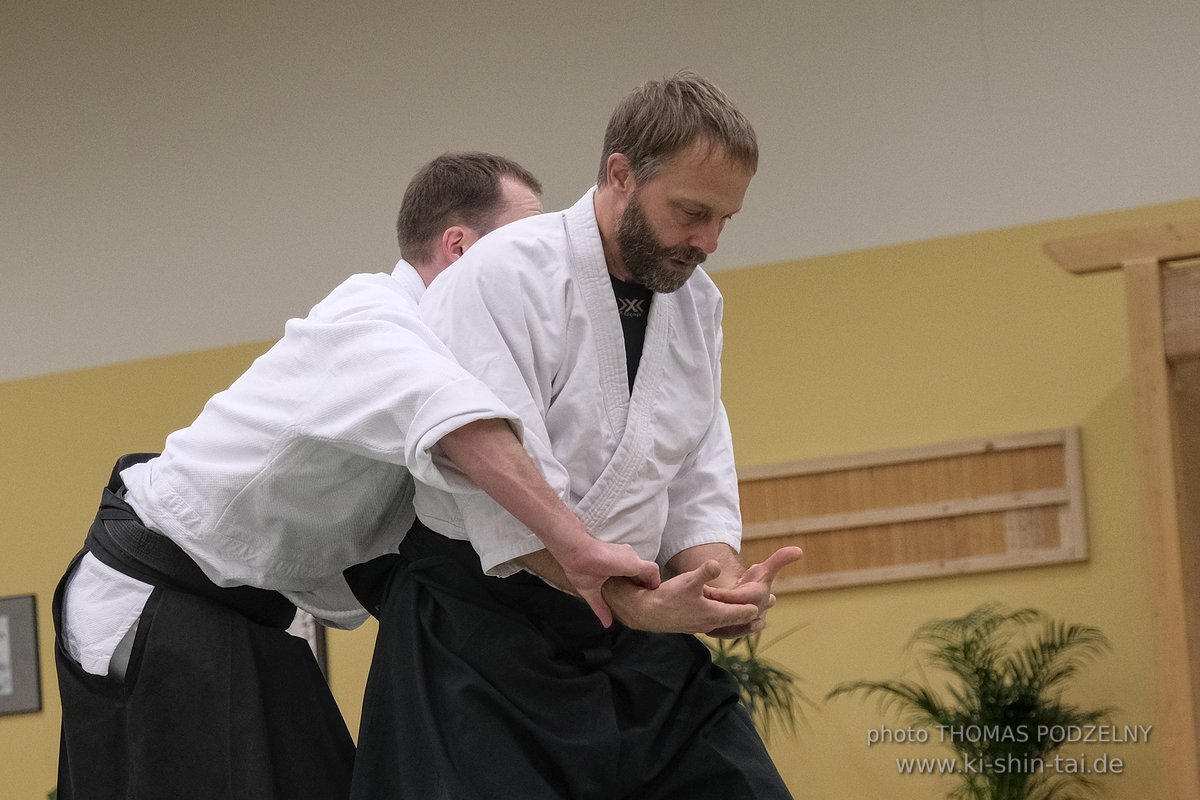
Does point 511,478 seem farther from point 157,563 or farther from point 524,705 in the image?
point 157,563

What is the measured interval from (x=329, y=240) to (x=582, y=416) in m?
5.43

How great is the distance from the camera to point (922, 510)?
5863 mm

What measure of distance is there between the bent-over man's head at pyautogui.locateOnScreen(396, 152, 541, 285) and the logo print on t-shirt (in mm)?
508

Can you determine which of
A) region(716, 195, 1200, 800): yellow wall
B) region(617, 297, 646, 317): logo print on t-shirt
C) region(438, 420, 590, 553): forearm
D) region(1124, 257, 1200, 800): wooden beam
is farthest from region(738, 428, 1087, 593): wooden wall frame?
region(438, 420, 590, 553): forearm

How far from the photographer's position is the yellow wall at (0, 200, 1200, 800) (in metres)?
5.63

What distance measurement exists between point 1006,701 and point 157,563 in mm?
3718

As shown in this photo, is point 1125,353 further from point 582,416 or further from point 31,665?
point 31,665

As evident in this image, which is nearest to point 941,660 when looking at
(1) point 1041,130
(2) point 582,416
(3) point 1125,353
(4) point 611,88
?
(3) point 1125,353

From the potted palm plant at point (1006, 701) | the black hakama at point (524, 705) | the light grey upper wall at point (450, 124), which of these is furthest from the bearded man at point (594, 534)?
the light grey upper wall at point (450, 124)

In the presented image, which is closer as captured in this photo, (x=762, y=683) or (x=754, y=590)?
(x=754, y=590)

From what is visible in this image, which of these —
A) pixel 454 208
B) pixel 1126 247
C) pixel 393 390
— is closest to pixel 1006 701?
pixel 1126 247

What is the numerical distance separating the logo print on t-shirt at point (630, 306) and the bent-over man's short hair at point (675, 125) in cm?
18

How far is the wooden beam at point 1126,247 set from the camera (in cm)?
450

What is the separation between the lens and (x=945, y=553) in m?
5.84
